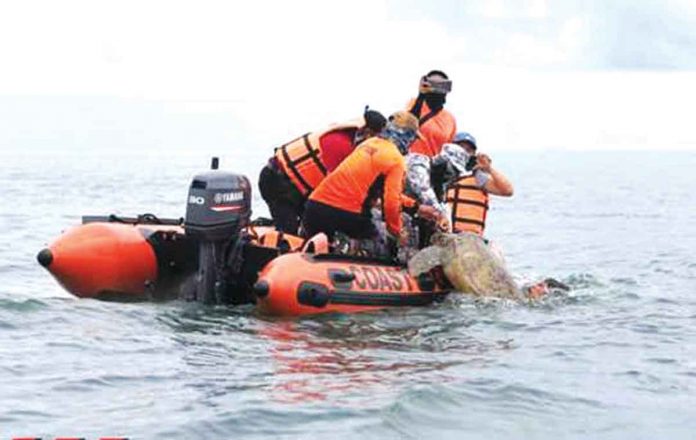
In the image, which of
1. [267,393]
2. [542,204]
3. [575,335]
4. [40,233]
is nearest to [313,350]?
[267,393]

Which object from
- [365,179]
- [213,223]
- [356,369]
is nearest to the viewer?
[356,369]

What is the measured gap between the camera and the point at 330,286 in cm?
1045

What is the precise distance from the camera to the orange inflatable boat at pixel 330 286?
10203mm

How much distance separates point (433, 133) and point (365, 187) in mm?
1728

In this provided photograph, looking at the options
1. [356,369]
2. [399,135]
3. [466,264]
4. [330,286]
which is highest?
[399,135]

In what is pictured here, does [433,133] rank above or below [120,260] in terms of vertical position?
above

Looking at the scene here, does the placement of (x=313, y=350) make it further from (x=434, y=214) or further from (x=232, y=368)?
(x=434, y=214)

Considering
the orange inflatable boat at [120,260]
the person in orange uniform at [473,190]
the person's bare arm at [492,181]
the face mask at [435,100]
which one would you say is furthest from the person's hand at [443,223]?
the orange inflatable boat at [120,260]

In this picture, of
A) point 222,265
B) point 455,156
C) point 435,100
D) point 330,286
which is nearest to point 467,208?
point 455,156

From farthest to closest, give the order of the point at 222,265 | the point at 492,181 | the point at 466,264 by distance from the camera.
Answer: the point at 492,181, the point at 466,264, the point at 222,265

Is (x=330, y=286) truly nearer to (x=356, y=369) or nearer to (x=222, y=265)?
(x=222, y=265)

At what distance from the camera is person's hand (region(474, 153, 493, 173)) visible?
12.1 m

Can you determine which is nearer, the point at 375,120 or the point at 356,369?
the point at 356,369

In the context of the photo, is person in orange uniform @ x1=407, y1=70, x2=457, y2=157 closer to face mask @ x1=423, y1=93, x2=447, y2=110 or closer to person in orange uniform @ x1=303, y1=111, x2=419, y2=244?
face mask @ x1=423, y1=93, x2=447, y2=110
